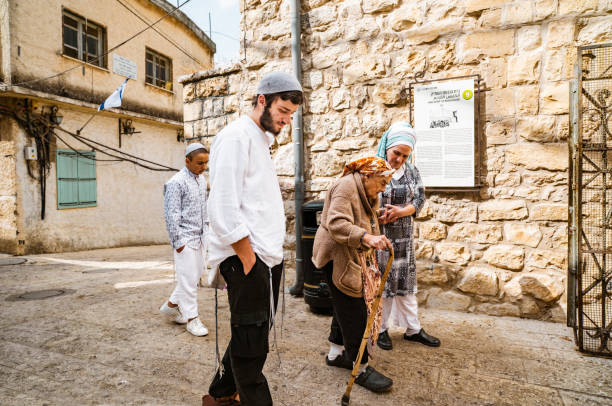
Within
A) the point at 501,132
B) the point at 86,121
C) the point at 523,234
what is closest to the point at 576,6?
the point at 501,132

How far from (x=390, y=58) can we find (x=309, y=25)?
3.76ft

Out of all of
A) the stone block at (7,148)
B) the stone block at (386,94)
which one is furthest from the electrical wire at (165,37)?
the stone block at (386,94)

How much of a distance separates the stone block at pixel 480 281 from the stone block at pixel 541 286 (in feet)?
0.81

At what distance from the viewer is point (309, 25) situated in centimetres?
466

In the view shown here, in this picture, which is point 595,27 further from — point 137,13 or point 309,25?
point 137,13

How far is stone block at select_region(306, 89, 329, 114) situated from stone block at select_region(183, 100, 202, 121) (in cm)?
172

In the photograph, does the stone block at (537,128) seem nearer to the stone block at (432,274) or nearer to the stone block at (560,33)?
the stone block at (560,33)

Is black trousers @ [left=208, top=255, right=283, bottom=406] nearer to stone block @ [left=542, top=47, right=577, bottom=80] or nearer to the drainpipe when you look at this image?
the drainpipe

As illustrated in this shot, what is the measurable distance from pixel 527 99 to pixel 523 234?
1311 millimetres

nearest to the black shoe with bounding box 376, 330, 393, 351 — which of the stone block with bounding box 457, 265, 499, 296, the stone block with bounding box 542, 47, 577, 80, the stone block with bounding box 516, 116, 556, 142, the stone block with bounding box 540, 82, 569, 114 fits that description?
the stone block with bounding box 457, 265, 499, 296

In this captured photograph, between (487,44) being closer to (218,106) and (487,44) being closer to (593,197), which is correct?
(593,197)

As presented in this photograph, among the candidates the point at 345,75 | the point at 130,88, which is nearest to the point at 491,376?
the point at 345,75

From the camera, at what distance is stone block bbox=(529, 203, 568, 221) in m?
3.54

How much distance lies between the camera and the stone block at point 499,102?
3725mm
